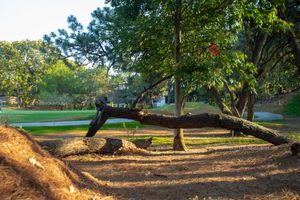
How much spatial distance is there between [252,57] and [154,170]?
1278 centimetres

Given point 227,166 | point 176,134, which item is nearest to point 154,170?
point 227,166

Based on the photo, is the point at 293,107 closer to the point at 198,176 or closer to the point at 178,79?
the point at 178,79

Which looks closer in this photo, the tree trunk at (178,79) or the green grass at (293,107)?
the tree trunk at (178,79)

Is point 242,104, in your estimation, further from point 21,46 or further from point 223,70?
point 21,46

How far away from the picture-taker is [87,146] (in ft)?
33.8

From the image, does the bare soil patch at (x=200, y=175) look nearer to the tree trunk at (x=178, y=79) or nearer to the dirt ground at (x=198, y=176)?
the dirt ground at (x=198, y=176)

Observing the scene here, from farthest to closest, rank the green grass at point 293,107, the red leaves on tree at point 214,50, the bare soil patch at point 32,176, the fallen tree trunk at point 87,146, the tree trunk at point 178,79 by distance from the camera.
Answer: the green grass at point 293,107 < the tree trunk at point 178,79 < the red leaves on tree at point 214,50 < the fallen tree trunk at point 87,146 < the bare soil patch at point 32,176

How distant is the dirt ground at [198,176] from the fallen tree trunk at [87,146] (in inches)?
9.3

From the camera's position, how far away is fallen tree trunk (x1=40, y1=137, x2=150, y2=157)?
376 inches

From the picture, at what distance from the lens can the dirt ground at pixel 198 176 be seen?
235 inches

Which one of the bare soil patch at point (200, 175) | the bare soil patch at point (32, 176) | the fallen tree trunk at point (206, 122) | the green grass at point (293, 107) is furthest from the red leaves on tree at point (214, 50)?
the green grass at point (293, 107)

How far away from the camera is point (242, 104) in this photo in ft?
66.0

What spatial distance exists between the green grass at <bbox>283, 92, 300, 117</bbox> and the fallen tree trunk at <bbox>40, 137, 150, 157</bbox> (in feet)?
116

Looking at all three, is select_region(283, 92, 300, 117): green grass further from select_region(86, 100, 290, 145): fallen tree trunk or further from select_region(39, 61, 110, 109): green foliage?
select_region(86, 100, 290, 145): fallen tree trunk
